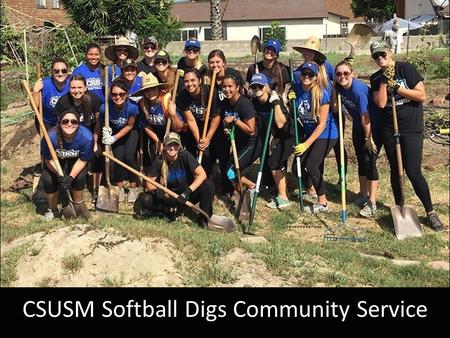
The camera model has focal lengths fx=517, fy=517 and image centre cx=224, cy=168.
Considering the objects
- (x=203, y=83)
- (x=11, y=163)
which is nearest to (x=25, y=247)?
(x=203, y=83)

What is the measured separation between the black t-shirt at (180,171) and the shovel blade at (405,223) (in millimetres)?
2232

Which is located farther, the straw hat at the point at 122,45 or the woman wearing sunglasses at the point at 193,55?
the straw hat at the point at 122,45

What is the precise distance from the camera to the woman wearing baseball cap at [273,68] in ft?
20.6

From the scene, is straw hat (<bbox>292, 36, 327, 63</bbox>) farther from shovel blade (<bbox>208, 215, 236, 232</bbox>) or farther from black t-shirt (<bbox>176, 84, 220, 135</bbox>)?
shovel blade (<bbox>208, 215, 236, 232</bbox>)

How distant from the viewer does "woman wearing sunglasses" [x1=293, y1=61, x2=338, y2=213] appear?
5.87 m

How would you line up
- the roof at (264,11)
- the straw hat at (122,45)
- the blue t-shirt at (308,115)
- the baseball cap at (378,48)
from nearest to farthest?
the baseball cap at (378,48) < the blue t-shirt at (308,115) < the straw hat at (122,45) < the roof at (264,11)

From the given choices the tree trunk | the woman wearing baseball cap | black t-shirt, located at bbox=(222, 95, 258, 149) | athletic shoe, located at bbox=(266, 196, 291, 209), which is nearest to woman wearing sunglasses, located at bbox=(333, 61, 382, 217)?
the woman wearing baseball cap

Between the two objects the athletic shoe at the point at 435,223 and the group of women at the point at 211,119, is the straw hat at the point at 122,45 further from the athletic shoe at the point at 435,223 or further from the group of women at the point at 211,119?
the athletic shoe at the point at 435,223

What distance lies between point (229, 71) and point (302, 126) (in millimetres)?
1112

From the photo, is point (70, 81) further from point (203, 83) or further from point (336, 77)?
point (336, 77)

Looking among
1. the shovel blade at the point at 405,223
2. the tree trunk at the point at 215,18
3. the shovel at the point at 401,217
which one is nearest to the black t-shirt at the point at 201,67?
the shovel at the point at 401,217

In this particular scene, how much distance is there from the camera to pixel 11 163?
344 inches

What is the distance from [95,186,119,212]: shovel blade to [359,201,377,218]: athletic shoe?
294cm

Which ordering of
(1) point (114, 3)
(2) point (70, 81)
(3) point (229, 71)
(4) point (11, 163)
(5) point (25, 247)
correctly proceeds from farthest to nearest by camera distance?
(1) point (114, 3), (4) point (11, 163), (3) point (229, 71), (2) point (70, 81), (5) point (25, 247)
